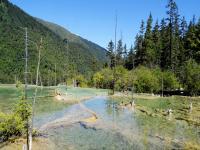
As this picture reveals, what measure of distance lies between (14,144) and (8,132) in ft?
5.51

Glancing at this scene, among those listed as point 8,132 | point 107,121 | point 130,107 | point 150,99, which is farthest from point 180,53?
point 8,132

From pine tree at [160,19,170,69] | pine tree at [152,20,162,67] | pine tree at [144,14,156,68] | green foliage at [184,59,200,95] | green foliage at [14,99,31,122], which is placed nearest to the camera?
green foliage at [14,99,31,122]

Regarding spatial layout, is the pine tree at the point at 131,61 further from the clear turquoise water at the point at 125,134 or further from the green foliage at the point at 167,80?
the clear turquoise water at the point at 125,134

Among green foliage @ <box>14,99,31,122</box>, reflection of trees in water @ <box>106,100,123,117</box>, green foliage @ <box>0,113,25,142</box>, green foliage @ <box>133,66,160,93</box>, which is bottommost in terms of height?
reflection of trees in water @ <box>106,100,123,117</box>

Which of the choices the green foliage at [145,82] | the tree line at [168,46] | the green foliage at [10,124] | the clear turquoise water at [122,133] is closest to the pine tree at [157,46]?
the tree line at [168,46]

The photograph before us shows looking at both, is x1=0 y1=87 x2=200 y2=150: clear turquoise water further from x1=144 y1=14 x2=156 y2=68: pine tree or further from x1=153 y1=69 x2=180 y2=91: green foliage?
x1=144 y1=14 x2=156 y2=68: pine tree

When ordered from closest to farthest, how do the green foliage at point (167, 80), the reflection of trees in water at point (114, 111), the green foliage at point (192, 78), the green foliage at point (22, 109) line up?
the green foliage at point (22, 109)
the reflection of trees in water at point (114, 111)
the green foliage at point (192, 78)
the green foliage at point (167, 80)

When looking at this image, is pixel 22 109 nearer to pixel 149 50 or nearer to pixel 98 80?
pixel 98 80

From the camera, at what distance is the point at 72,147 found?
31578mm

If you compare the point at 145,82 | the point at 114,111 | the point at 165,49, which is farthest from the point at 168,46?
the point at 114,111

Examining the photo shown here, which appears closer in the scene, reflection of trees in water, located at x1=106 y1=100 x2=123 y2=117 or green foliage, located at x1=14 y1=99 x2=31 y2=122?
green foliage, located at x1=14 y1=99 x2=31 y2=122

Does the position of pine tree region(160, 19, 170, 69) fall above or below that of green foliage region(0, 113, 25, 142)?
above

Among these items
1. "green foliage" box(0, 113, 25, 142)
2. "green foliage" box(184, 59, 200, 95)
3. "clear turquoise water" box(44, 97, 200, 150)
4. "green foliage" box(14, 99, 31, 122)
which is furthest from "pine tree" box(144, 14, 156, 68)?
"green foliage" box(0, 113, 25, 142)

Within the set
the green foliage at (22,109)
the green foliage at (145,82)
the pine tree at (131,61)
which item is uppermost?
the pine tree at (131,61)
